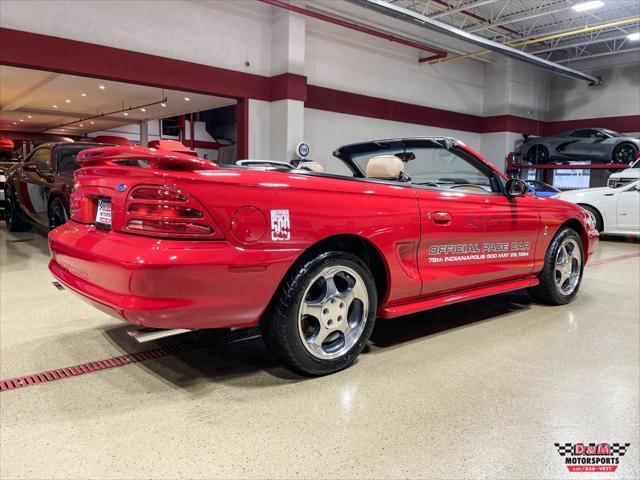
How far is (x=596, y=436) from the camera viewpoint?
187cm

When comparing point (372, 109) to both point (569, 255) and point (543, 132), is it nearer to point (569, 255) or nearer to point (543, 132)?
point (543, 132)

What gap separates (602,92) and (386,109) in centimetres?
877

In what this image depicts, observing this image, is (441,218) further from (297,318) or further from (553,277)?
(553,277)

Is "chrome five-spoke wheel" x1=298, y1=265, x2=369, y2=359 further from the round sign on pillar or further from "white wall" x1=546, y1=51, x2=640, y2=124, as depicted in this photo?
"white wall" x1=546, y1=51, x2=640, y2=124

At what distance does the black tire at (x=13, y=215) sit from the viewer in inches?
278

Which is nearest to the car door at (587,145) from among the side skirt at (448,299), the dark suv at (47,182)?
the side skirt at (448,299)

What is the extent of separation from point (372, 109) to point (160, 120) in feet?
31.8

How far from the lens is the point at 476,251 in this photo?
9.83 feet

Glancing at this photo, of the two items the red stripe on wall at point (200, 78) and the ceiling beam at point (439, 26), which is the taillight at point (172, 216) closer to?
the red stripe on wall at point (200, 78)

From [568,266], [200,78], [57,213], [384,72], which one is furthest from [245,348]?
[384,72]

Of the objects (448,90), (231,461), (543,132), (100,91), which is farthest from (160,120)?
(231,461)

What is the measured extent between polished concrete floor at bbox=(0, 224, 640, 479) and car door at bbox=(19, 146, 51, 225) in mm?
2863

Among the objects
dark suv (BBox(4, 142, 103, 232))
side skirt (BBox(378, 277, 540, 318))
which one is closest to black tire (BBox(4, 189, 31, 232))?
dark suv (BBox(4, 142, 103, 232))

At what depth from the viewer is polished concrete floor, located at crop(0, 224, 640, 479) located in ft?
5.40
